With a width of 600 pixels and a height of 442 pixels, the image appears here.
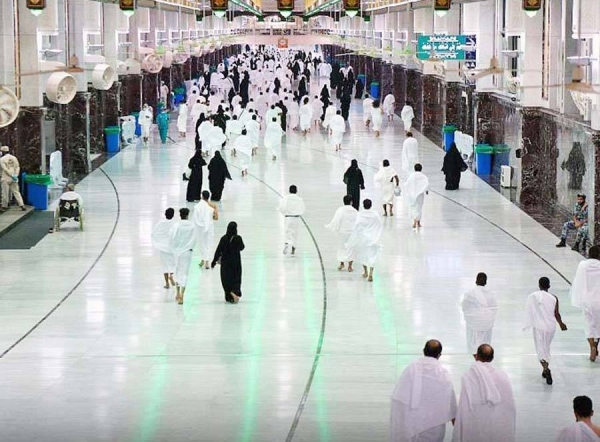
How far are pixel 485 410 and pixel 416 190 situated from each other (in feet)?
48.5

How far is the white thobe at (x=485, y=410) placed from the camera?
37.7 feet

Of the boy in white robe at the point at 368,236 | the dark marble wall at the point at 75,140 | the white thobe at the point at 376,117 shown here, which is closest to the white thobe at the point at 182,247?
the boy in white robe at the point at 368,236

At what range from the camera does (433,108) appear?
46.4 metres

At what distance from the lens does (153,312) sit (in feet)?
63.4

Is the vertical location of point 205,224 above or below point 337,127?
below

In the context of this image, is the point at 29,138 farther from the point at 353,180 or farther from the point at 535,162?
the point at 535,162

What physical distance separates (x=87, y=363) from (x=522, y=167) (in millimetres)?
15951

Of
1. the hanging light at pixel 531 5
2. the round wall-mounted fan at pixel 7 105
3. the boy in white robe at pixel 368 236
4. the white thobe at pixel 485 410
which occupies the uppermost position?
the hanging light at pixel 531 5

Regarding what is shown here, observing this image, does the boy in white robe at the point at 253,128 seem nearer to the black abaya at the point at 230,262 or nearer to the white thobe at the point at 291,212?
the white thobe at the point at 291,212

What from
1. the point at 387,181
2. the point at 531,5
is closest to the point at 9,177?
the point at 387,181

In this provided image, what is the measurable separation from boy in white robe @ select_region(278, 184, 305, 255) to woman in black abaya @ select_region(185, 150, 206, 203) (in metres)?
6.25

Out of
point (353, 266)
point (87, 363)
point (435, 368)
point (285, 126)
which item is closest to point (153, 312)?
point (87, 363)

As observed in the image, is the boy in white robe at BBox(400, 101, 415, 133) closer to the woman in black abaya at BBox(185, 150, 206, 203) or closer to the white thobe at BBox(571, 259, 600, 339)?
the woman in black abaya at BBox(185, 150, 206, 203)

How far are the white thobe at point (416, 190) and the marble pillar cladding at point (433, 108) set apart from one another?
17.5m
